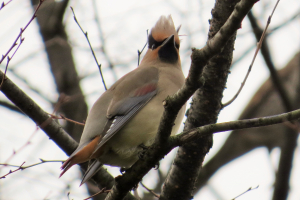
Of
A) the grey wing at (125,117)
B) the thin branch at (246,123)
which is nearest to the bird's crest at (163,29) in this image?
the grey wing at (125,117)

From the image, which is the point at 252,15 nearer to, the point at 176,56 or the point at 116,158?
the point at 176,56

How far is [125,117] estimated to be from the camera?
12.3 feet

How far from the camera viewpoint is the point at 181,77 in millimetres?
4762

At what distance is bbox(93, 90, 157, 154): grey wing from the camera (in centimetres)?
353

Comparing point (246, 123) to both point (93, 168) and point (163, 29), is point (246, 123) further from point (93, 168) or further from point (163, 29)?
point (163, 29)

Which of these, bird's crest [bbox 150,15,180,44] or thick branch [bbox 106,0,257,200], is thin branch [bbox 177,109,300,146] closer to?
thick branch [bbox 106,0,257,200]

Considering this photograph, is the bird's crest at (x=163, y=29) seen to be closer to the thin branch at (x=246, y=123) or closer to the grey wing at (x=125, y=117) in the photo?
the grey wing at (x=125, y=117)

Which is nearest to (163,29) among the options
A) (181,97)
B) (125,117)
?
(125,117)

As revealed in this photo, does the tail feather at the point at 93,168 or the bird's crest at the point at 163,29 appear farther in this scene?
the bird's crest at the point at 163,29

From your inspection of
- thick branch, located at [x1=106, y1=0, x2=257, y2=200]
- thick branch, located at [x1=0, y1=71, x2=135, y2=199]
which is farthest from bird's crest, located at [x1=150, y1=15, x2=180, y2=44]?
thick branch, located at [x1=106, y1=0, x2=257, y2=200]

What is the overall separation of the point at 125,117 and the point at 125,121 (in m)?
0.06

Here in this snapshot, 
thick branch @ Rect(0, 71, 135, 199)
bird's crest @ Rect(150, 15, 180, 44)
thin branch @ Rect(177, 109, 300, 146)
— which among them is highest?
bird's crest @ Rect(150, 15, 180, 44)

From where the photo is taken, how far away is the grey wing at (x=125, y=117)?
3.53m

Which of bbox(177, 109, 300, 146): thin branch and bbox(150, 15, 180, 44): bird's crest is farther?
bbox(150, 15, 180, 44): bird's crest
